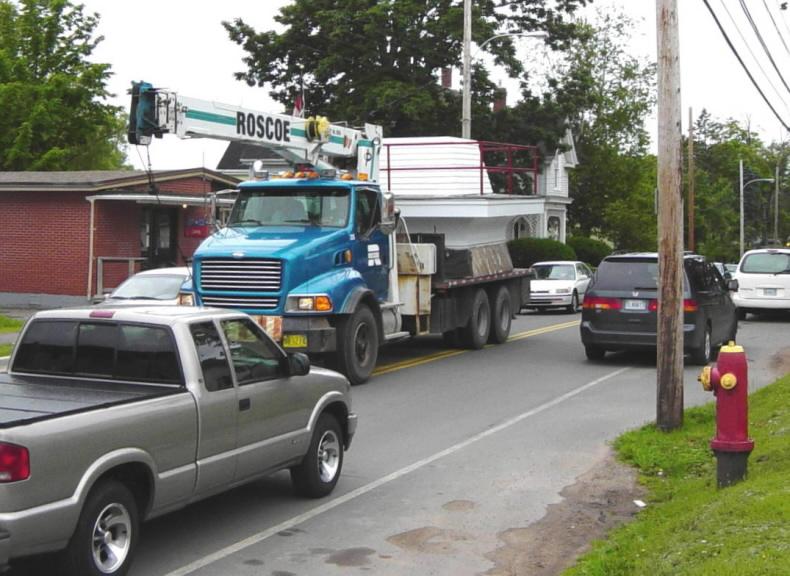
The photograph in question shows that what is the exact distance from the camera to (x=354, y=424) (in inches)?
355

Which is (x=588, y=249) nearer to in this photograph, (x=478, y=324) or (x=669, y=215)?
(x=478, y=324)

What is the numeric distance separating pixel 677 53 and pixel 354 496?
221 inches

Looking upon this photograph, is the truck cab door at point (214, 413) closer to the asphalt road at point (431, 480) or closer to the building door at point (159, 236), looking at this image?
the asphalt road at point (431, 480)

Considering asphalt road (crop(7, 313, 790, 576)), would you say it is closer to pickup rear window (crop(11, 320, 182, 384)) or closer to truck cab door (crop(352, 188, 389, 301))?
pickup rear window (crop(11, 320, 182, 384))

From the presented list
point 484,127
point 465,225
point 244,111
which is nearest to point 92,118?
point 484,127

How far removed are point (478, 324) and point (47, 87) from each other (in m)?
25.7

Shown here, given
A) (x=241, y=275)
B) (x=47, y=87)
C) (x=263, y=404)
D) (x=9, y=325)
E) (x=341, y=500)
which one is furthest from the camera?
(x=47, y=87)

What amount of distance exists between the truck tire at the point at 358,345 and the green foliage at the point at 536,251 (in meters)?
27.6

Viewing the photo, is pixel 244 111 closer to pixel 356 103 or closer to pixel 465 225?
pixel 465 225

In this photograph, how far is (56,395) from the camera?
258 inches

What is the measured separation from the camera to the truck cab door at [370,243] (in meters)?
15.3

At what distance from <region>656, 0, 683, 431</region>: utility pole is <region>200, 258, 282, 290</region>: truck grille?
532 cm

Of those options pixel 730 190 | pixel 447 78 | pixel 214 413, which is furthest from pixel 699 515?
pixel 730 190

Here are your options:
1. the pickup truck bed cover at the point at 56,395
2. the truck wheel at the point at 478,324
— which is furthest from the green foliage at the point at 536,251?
the pickup truck bed cover at the point at 56,395
